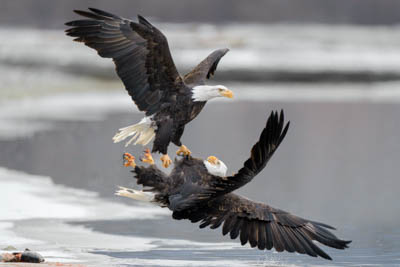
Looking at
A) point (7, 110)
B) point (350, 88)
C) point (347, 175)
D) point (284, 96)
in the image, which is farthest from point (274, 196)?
point (350, 88)

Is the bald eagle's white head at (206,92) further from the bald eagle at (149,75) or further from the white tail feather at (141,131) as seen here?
the white tail feather at (141,131)

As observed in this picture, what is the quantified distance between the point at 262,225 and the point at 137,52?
6.10 ft

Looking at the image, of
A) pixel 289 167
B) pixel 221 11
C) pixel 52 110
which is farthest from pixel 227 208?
pixel 221 11

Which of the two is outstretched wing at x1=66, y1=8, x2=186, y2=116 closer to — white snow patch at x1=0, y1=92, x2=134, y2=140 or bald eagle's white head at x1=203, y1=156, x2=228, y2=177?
bald eagle's white head at x1=203, y1=156, x2=228, y2=177

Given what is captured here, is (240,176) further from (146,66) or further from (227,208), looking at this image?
(146,66)

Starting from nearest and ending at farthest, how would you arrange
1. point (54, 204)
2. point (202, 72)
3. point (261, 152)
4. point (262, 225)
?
point (261, 152), point (262, 225), point (202, 72), point (54, 204)

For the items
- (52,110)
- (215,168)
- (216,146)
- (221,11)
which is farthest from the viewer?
(221,11)

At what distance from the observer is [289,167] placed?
11273 millimetres

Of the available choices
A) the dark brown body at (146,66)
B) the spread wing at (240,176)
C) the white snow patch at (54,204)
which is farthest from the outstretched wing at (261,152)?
the white snow patch at (54,204)

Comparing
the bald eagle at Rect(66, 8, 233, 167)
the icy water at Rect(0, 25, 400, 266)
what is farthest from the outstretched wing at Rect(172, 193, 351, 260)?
the bald eagle at Rect(66, 8, 233, 167)

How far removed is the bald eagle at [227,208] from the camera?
6.71 m

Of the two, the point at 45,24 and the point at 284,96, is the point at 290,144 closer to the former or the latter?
the point at 284,96

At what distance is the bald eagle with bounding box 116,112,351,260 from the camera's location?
6.71 m

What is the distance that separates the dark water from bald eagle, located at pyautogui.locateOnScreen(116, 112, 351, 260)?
1.22 feet
